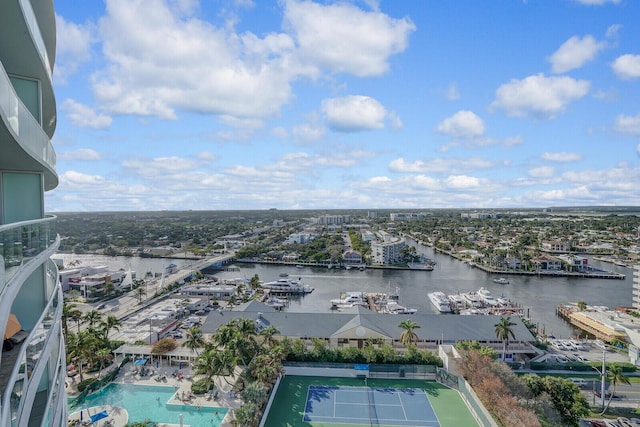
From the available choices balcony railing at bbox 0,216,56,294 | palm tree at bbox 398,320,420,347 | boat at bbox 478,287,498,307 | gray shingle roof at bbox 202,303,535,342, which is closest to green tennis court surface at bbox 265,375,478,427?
palm tree at bbox 398,320,420,347

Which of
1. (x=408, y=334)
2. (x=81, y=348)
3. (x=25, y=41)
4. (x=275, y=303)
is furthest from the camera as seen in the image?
(x=275, y=303)

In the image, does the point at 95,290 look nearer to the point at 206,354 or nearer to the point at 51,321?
the point at 206,354

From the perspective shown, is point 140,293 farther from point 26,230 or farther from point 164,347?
point 26,230

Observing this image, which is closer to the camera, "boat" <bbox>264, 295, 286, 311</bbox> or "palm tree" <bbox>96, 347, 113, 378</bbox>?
"palm tree" <bbox>96, 347, 113, 378</bbox>

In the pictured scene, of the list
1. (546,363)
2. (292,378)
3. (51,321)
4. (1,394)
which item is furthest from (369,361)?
(1,394)

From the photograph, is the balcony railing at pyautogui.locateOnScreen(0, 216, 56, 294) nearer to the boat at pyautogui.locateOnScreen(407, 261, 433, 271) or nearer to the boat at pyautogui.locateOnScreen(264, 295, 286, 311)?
the boat at pyautogui.locateOnScreen(264, 295, 286, 311)

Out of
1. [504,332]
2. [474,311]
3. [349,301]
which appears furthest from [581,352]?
[349,301]

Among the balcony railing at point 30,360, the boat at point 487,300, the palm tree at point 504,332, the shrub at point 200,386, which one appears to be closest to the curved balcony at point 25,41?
the balcony railing at point 30,360
